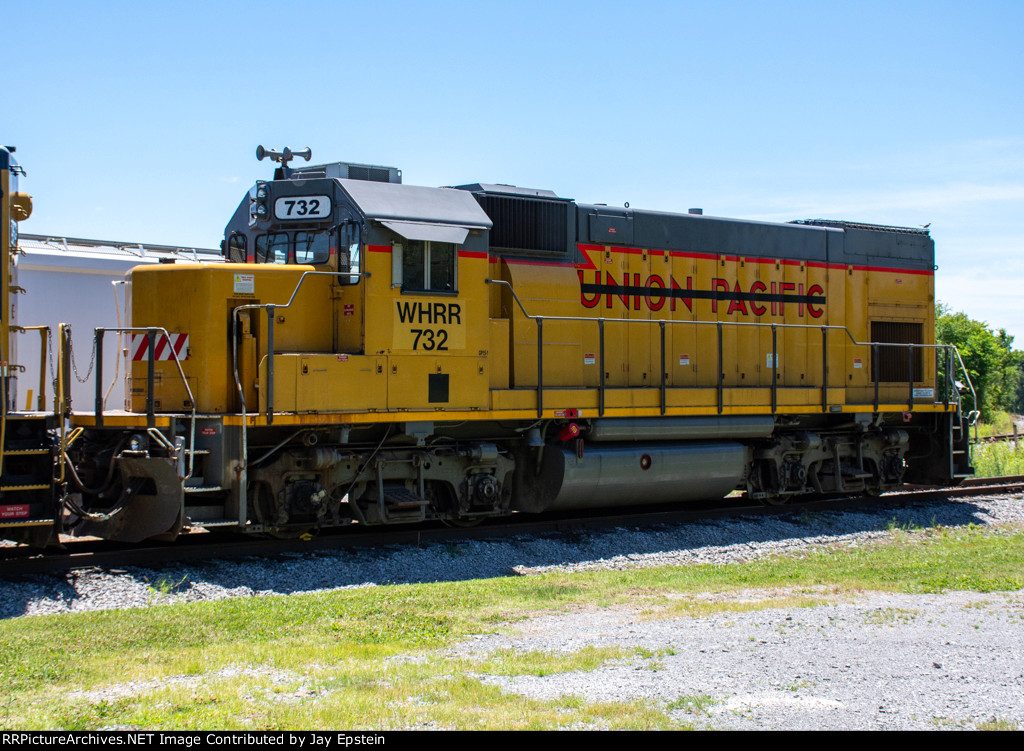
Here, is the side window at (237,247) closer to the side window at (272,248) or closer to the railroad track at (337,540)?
the side window at (272,248)

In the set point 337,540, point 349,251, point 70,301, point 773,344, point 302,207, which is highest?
point 302,207

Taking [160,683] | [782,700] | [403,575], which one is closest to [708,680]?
[782,700]

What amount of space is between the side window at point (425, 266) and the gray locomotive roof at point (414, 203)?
0.26 meters

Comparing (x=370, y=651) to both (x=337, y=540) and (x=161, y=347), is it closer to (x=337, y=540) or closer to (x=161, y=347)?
(x=337, y=540)

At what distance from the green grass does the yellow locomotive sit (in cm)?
184

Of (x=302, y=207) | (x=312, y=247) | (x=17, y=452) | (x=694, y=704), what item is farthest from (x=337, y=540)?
(x=694, y=704)

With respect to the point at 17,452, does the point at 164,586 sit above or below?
below

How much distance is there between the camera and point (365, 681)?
5.11 meters

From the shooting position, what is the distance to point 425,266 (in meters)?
9.64

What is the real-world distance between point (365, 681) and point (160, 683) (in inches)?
42.5

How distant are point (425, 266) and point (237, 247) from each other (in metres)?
2.33

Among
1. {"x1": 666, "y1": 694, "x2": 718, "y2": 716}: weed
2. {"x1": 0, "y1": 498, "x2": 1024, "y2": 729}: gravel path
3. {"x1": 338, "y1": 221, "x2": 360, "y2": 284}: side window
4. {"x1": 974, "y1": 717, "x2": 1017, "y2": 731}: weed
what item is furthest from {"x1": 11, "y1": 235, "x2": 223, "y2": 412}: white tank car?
{"x1": 974, "y1": 717, "x2": 1017, "y2": 731}: weed

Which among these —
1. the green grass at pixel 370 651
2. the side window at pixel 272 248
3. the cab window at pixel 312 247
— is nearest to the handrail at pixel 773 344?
the cab window at pixel 312 247

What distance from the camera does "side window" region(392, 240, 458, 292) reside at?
9.49 m
